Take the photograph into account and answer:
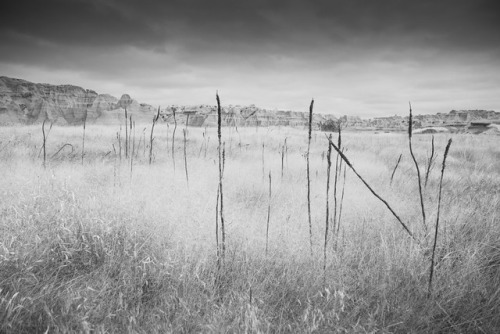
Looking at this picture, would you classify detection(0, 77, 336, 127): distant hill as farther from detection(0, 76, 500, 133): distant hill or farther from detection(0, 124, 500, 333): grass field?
detection(0, 124, 500, 333): grass field

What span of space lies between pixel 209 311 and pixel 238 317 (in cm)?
23

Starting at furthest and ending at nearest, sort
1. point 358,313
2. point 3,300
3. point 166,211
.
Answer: point 166,211
point 358,313
point 3,300

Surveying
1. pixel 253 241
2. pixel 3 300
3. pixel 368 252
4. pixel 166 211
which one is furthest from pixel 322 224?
pixel 3 300

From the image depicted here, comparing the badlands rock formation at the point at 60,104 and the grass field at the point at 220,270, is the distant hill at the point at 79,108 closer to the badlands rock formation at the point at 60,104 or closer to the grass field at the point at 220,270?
the badlands rock formation at the point at 60,104

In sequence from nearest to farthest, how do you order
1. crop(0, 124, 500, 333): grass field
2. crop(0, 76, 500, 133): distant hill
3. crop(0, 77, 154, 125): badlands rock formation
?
1. crop(0, 124, 500, 333): grass field
2. crop(0, 76, 500, 133): distant hill
3. crop(0, 77, 154, 125): badlands rock formation

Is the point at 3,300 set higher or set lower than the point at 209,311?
higher

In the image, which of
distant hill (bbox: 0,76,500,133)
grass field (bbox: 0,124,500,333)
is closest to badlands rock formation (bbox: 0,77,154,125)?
distant hill (bbox: 0,76,500,133)

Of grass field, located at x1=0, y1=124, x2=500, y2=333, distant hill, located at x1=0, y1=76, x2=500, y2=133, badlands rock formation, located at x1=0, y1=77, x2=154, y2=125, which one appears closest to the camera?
grass field, located at x1=0, y1=124, x2=500, y2=333

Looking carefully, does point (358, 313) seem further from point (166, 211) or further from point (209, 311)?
point (166, 211)

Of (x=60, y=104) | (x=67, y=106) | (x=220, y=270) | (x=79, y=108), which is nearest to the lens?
(x=220, y=270)

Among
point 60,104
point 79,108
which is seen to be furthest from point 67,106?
point 79,108

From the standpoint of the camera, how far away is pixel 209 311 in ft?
6.22

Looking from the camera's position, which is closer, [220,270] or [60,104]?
[220,270]

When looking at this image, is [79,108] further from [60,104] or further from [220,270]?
[220,270]
